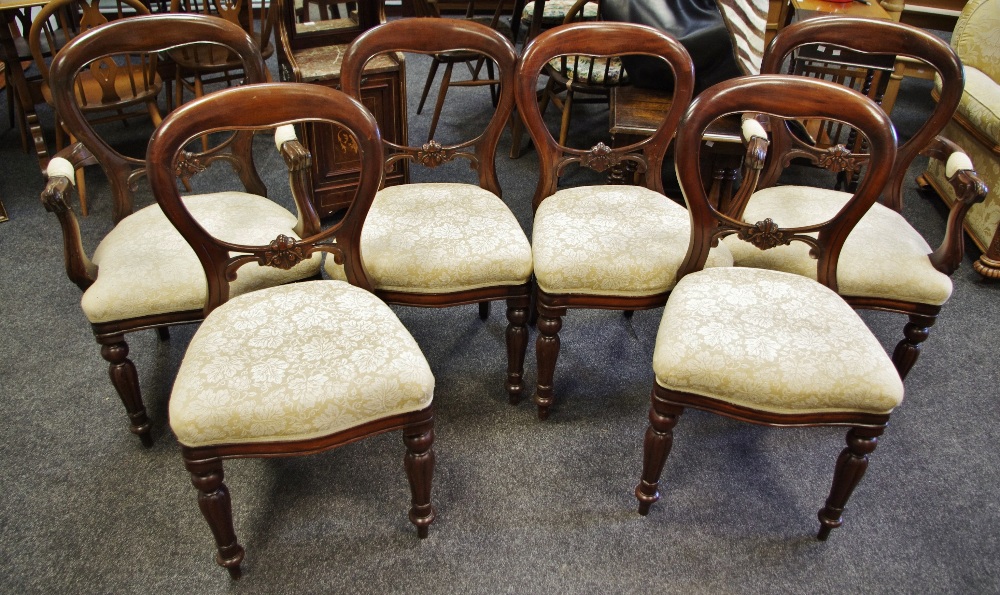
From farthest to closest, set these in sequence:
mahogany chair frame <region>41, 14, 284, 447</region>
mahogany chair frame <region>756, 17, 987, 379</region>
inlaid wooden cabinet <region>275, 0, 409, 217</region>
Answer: inlaid wooden cabinet <region>275, 0, 409, 217</region>, mahogany chair frame <region>756, 17, 987, 379</region>, mahogany chair frame <region>41, 14, 284, 447</region>

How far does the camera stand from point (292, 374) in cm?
121

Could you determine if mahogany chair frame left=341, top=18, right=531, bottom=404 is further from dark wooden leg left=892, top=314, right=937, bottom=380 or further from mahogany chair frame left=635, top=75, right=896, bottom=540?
dark wooden leg left=892, top=314, right=937, bottom=380

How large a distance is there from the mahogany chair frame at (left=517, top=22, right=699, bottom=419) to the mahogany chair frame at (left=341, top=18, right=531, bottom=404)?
0.15 feet

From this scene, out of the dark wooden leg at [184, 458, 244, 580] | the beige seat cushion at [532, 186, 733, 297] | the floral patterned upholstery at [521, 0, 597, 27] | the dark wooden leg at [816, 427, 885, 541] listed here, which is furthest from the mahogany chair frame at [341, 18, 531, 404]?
the floral patterned upholstery at [521, 0, 597, 27]

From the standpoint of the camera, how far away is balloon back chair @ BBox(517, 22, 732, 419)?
5.08ft

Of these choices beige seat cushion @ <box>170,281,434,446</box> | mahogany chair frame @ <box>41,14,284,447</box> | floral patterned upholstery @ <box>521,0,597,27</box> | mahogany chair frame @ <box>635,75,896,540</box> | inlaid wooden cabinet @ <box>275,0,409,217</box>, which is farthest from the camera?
floral patterned upholstery @ <box>521,0,597,27</box>

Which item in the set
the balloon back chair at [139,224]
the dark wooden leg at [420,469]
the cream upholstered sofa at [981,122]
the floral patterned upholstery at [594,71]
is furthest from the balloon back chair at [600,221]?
the cream upholstered sofa at [981,122]

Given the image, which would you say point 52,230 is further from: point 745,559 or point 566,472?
point 745,559

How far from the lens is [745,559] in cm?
144

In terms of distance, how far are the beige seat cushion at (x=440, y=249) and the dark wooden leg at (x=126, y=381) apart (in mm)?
460

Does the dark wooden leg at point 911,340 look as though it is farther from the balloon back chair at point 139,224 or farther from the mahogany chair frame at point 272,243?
the balloon back chair at point 139,224

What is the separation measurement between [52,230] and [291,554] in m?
1.70

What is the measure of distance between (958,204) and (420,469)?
126 centimetres

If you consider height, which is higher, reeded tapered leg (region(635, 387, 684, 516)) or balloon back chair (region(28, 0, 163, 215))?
balloon back chair (region(28, 0, 163, 215))
